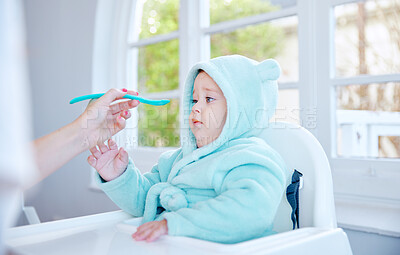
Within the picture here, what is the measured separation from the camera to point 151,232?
2.41ft

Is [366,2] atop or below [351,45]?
atop

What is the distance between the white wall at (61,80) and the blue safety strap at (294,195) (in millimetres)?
1353

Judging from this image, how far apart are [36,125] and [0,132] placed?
2452 millimetres

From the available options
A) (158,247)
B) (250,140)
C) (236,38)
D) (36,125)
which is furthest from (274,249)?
(36,125)

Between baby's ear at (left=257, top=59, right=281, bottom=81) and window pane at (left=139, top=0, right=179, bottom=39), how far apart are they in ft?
5.03

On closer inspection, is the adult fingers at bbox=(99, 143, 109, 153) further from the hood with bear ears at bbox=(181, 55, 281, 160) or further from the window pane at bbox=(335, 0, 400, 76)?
the window pane at bbox=(335, 0, 400, 76)

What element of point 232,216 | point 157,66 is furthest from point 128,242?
point 157,66

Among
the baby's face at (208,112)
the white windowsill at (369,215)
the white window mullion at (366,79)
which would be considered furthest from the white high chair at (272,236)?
the white window mullion at (366,79)

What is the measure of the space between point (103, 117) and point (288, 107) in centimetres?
83

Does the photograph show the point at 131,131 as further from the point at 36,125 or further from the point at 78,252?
the point at 78,252

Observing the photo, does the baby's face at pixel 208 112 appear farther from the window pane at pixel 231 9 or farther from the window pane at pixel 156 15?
the window pane at pixel 156 15

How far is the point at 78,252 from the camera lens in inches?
26.8

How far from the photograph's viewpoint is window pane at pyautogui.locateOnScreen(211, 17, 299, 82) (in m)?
2.41

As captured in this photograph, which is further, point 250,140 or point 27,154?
point 250,140
